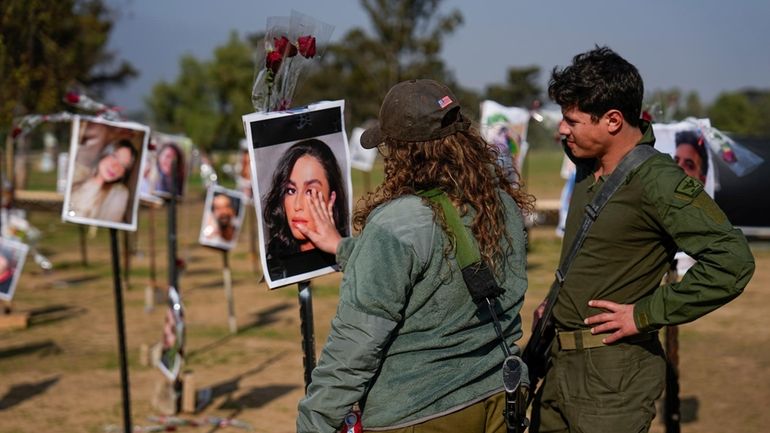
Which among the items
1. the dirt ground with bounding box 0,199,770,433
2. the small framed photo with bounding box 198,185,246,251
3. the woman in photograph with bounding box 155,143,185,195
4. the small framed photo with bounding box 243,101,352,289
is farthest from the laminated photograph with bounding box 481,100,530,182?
the small framed photo with bounding box 243,101,352,289

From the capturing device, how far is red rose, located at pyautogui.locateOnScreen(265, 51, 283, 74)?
11.1 ft

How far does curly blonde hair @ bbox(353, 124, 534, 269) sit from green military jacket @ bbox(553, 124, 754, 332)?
574 mm

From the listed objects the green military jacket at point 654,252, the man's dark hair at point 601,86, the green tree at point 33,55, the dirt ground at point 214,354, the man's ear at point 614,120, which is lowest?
the dirt ground at point 214,354

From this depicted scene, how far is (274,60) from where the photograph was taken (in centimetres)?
338

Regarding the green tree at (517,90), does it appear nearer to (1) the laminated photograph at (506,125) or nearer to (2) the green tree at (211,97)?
(2) the green tree at (211,97)

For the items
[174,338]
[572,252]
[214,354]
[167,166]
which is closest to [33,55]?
[167,166]

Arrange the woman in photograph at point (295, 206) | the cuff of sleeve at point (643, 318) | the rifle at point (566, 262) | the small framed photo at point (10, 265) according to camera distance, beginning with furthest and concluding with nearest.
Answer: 1. the small framed photo at point (10, 265)
2. the woman in photograph at point (295, 206)
3. the rifle at point (566, 262)
4. the cuff of sleeve at point (643, 318)

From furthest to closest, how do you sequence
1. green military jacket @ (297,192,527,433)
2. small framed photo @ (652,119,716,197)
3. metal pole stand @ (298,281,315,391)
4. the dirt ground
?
1. the dirt ground
2. small framed photo @ (652,119,716,197)
3. metal pole stand @ (298,281,315,391)
4. green military jacket @ (297,192,527,433)

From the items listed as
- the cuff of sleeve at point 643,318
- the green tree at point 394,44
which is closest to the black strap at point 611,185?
the cuff of sleeve at point 643,318

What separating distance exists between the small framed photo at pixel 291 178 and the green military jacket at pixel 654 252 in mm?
987

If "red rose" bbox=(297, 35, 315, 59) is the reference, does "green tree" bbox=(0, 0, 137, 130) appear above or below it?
above

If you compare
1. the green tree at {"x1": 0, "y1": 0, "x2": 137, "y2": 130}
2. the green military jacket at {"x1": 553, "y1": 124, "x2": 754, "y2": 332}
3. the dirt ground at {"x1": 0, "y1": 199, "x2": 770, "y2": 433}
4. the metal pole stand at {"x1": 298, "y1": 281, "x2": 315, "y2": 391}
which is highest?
the green tree at {"x1": 0, "y1": 0, "x2": 137, "y2": 130}

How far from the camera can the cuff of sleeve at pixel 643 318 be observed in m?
2.96

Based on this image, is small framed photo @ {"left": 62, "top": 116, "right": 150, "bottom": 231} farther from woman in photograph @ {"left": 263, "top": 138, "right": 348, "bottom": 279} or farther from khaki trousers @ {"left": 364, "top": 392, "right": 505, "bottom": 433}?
khaki trousers @ {"left": 364, "top": 392, "right": 505, "bottom": 433}
